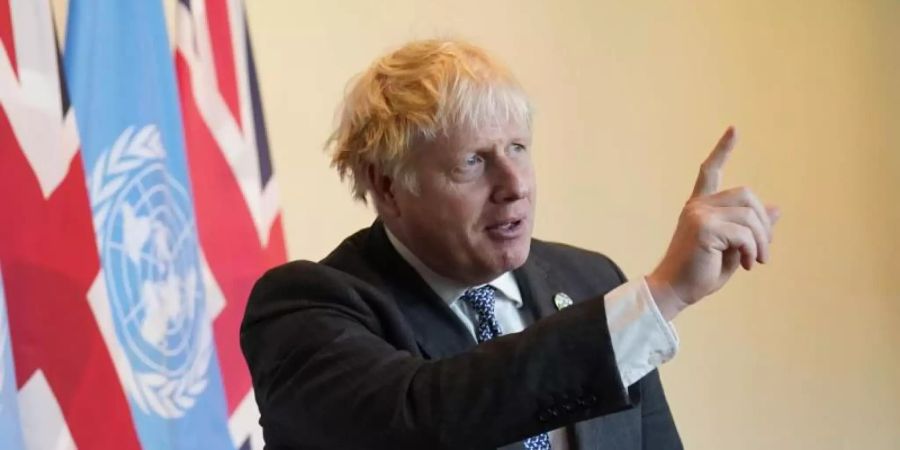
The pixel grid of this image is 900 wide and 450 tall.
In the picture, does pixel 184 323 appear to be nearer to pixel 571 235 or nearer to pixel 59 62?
pixel 59 62

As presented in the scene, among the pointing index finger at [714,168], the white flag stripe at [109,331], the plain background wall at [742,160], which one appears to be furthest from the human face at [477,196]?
the plain background wall at [742,160]

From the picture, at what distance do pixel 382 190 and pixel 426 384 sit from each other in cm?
42

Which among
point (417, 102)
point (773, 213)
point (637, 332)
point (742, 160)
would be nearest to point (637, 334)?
point (637, 332)

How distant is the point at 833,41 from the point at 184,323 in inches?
82.3

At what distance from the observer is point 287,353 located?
1.15 m

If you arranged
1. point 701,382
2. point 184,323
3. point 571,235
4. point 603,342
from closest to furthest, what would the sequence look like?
point 603,342 < point 184,323 < point 571,235 < point 701,382

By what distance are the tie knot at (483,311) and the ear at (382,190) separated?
0.14 metres

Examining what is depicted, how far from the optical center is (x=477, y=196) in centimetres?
128

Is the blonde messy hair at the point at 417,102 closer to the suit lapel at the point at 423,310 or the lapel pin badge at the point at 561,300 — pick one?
the suit lapel at the point at 423,310

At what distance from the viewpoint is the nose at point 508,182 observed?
1264 mm

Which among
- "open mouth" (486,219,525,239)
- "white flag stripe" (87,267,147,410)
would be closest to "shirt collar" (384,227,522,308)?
"open mouth" (486,219,525,239)

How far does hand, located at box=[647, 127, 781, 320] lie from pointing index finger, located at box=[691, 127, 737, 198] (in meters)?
0.10

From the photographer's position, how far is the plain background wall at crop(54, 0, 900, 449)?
2.61 meters

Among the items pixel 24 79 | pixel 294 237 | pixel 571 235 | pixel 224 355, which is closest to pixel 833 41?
pixel 571 235
